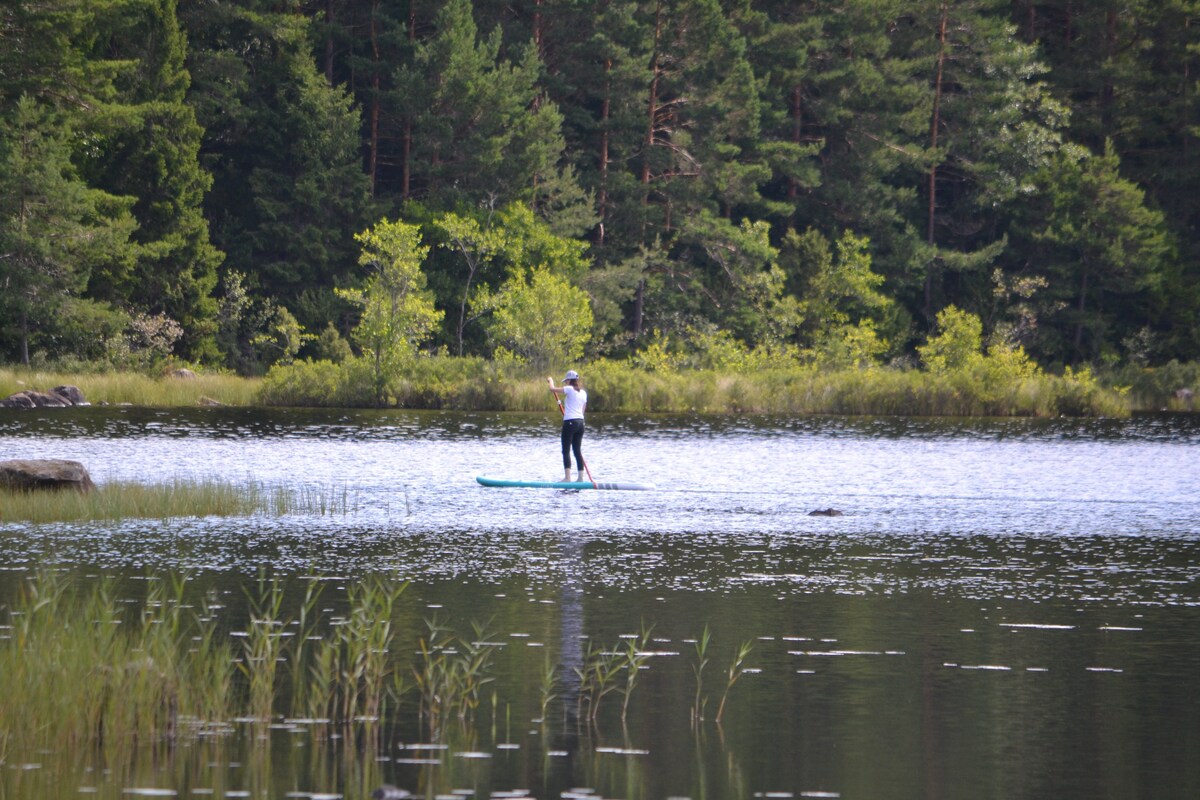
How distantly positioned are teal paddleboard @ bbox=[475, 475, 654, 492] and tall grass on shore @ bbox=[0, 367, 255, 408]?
29.6 m

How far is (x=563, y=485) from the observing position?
28750mm

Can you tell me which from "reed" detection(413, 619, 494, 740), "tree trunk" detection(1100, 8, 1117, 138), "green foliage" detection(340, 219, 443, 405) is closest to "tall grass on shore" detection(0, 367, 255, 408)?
"green foliage" detection(340, 219, 443, 405)

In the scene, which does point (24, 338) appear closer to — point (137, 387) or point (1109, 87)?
point (137, 387)

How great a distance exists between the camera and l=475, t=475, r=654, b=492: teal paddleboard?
28.8 meters

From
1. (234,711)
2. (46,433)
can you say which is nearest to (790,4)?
(46,433)

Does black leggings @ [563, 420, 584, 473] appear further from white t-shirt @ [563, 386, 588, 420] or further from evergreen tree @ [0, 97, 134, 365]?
evergreen tree @ [0, 97, 134, 365]

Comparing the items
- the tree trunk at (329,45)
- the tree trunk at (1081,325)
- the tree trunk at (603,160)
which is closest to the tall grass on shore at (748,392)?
the tree trunk at (603,160)

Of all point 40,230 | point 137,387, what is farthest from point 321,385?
point 40,230

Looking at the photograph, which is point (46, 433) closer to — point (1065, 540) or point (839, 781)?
point (1065, 540)

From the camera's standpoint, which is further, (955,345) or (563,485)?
(955,345)

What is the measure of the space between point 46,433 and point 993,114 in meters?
50.5

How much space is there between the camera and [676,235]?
7362 cm

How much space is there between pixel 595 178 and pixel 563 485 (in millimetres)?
46357

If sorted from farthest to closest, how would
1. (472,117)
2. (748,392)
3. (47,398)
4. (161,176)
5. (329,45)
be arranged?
1. (329,45)
2. (472,117)
3. (161,176)
4. (748,392)
5. (47,398)
